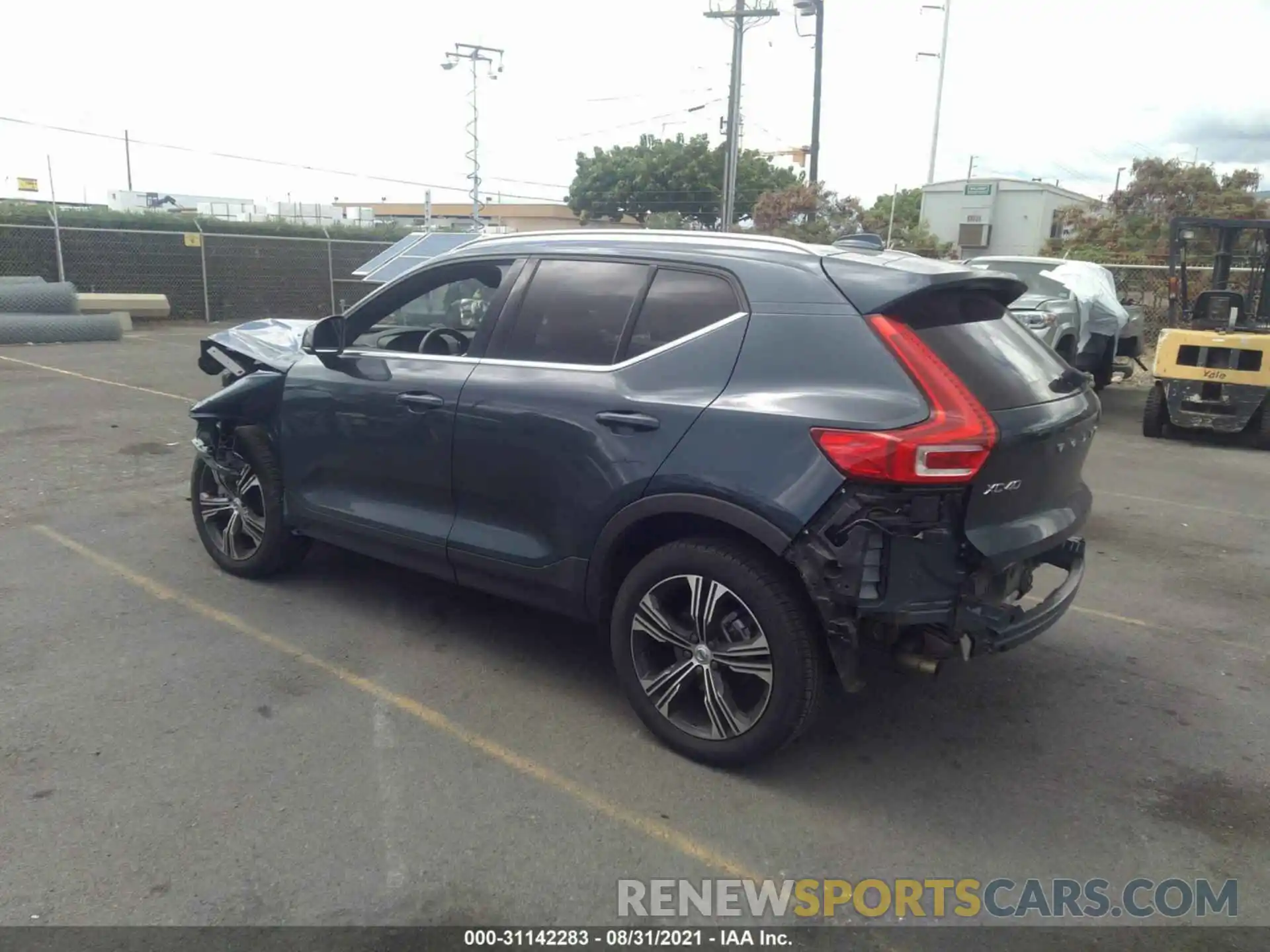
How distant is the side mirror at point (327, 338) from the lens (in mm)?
4570

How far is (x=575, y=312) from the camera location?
3855 millimetres

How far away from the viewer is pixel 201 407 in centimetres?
500

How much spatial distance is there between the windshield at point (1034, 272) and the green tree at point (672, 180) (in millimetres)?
29042

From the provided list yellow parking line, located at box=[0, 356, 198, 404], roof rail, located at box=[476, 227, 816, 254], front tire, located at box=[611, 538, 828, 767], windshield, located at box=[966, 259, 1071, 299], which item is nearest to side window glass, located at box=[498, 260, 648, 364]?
roof rail, located at box=[476, 227, 816, 254]

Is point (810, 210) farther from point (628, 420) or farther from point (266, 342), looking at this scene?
point (628, 420)

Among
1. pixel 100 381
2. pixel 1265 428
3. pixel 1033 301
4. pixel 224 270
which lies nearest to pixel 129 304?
pixel 224 270

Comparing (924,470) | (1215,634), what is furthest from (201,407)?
(1215,634)

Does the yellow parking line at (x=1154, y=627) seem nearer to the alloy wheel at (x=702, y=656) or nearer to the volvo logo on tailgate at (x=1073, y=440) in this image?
the volvo logo on tailgate at (x=1073, y=440)

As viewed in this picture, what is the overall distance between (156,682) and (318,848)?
1.46 meters

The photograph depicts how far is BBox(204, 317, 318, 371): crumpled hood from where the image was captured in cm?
491

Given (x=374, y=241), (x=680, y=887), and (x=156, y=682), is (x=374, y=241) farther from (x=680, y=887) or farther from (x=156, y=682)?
(x=680, y=887)

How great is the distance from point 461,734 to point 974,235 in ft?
92.7

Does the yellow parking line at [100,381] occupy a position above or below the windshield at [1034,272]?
below

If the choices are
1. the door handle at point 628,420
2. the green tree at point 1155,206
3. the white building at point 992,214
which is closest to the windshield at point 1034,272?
the door handle at point 628,420
